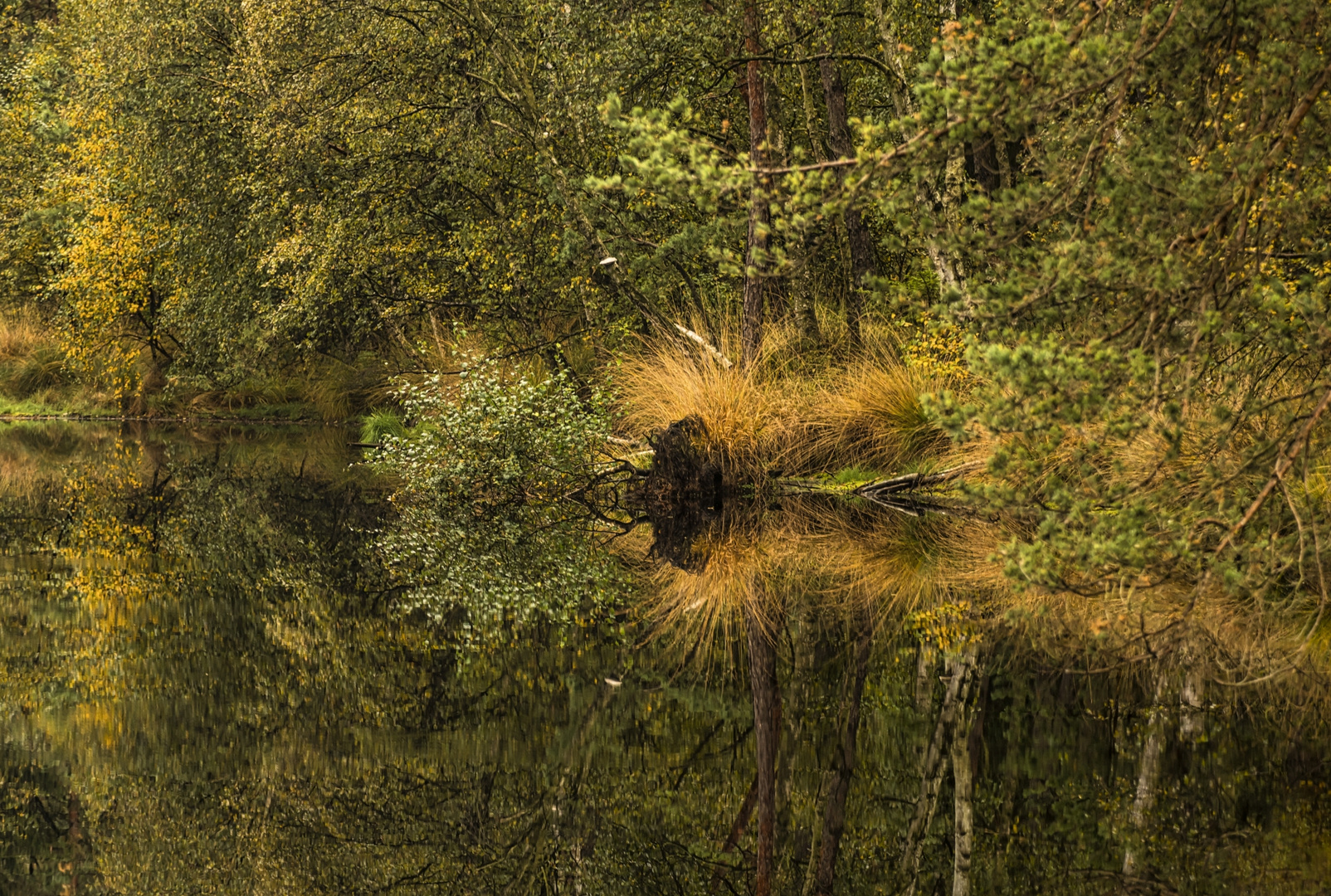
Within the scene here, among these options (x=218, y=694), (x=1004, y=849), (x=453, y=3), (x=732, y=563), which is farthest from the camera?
(x=453, y=3)

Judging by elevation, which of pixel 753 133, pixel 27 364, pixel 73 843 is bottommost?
pixel 73 843

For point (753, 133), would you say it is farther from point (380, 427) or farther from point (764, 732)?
point (380, 427)

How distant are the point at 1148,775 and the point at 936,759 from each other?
78cm

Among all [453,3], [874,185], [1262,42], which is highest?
[453,3]

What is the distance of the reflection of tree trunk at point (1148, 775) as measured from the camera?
441 cm

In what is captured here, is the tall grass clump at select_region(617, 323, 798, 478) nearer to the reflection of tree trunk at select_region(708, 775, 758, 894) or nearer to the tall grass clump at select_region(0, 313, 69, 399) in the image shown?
the reflection of tree trunk at select_region(708, 775, 758, 894)

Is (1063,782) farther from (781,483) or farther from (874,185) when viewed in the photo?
(781,483)

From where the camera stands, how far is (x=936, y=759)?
5.60 meters

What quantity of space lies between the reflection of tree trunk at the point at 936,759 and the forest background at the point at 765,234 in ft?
2.23

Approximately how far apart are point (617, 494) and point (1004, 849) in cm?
1041

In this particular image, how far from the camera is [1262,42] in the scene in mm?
5797

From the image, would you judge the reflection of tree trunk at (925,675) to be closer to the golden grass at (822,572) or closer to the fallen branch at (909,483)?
the golden grass at (822,572)

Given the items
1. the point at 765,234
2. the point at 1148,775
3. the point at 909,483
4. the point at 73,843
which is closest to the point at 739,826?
the point at 1148,775

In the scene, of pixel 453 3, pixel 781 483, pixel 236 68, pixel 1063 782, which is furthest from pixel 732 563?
pixel 236 68
